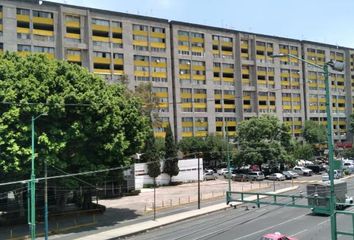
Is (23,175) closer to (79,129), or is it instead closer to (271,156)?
(79,129)

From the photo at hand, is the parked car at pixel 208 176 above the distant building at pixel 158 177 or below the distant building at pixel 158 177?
below

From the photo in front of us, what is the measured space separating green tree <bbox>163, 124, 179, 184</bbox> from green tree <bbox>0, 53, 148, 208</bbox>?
105 ft

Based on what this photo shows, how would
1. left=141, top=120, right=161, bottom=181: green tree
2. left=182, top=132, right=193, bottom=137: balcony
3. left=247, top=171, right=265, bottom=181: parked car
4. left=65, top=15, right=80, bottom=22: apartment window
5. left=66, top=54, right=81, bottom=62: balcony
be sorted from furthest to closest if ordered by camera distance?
1. left=182, top=132, right=193, bottom=137: balcony
2. left=65, top=15, right=80, bottom=22: apartment window
3. left=66, top=54, right=81, bottom=62: balcony
4. left=247, top=171, right=265, bottom=181: parked car
5. left=141, top=120, right=161, bottom=181: green tree

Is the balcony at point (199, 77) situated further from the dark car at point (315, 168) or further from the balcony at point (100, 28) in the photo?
the dark car at point (315, 168)

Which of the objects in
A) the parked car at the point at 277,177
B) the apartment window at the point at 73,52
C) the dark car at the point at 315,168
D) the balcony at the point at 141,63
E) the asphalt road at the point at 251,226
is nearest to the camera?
the asphalt road at the point at 251,226

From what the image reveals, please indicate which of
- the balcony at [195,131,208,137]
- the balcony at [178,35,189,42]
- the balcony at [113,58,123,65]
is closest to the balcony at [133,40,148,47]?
the balcony at [113,58,123,65]

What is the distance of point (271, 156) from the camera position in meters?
86.9

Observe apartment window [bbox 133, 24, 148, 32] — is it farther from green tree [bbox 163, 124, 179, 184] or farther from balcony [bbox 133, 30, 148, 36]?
green tree [bbox 163, 124, 179, 184]

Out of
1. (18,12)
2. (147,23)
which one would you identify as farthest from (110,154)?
(147,23)

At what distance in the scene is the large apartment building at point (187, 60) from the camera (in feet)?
309

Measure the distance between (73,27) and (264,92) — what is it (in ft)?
174

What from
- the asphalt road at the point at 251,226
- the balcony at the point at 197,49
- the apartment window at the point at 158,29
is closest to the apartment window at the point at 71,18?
the apartment window at the point at 158,29

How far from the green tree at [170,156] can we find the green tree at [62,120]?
31977mm

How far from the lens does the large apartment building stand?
3711 inches
